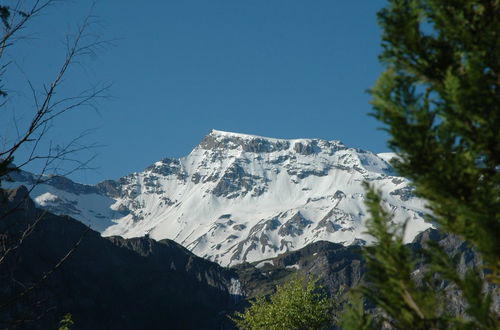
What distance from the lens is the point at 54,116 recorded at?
8.72 meters

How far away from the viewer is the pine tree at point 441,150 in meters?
7.96

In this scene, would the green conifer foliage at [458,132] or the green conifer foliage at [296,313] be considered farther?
the green conifer foliage at [296,313]

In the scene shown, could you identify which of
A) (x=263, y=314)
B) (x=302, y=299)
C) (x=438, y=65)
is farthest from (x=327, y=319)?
(x=438, y=65)

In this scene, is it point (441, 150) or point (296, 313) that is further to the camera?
point (296, 313)

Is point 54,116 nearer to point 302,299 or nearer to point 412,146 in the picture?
point 412,146

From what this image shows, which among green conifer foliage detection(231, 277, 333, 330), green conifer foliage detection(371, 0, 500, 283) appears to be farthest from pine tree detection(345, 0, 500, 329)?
green conifer foliage detection(231, 277, 333, 330)

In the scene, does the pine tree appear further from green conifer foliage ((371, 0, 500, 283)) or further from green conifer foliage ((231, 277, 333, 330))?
green conifer foliage ((231, 277, 333, 330))

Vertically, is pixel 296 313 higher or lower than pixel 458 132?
lower

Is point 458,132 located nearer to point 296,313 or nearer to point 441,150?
point 441,150

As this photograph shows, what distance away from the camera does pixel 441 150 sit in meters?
8.57

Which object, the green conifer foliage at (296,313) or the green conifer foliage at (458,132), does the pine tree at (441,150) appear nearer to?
the green conifer foliage at (458,132)

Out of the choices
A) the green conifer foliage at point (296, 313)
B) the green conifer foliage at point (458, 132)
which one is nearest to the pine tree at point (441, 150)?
the green conifer foliage at point (458, 132)

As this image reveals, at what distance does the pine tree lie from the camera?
7.96m

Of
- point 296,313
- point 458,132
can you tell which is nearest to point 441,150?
point 458,132
